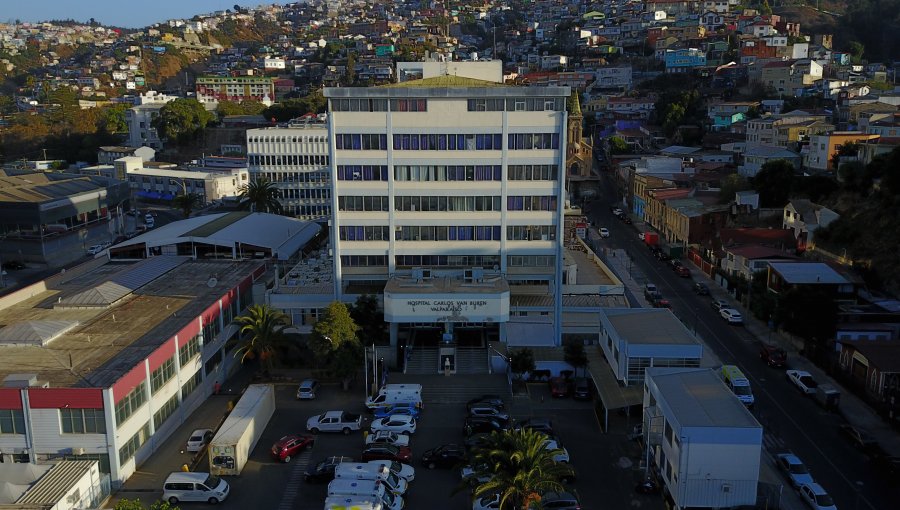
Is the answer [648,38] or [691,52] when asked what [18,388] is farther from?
[648,38]

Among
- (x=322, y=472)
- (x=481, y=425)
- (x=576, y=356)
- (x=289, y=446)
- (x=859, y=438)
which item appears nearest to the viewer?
(x=322, y=472)

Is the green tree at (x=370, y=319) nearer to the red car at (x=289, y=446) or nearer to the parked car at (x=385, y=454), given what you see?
the red car at (x=289, y=446)

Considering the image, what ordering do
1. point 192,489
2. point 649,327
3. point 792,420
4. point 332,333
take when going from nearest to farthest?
point 192,489
point 792,420
point 649,327
point 332,333

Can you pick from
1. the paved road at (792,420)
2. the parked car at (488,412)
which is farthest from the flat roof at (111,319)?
the paved road at (792,420)

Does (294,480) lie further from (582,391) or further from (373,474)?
(582,391)

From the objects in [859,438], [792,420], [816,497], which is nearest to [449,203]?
[792,420]

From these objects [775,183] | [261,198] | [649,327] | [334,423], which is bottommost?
[334,423]

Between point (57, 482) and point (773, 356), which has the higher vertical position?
point (57, 482)
